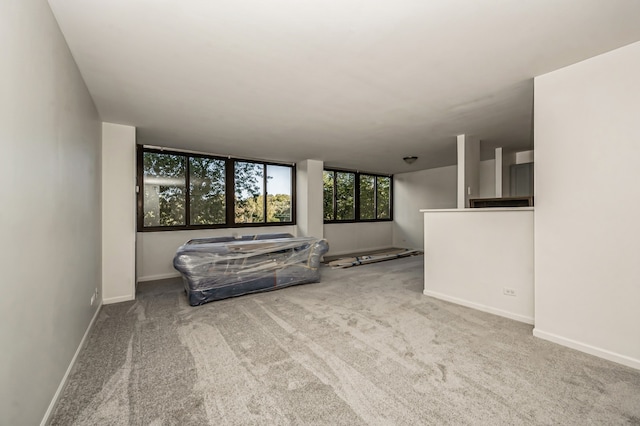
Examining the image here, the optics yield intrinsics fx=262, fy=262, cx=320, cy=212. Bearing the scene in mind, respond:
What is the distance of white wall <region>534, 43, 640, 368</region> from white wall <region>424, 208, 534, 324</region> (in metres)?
0.33

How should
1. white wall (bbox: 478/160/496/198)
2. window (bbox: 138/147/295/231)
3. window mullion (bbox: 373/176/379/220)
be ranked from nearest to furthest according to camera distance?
window (bbox: 138/147/295/231) < white wall (bbox: 478/160/496/198) < window mullion (bbox: 373/176/379/220)

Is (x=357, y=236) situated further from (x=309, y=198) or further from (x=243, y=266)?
(x=243, y=266)

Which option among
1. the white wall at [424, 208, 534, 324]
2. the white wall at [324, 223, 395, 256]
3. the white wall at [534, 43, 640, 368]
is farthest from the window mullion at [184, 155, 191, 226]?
the white wall at [534, 43, 640, 368]

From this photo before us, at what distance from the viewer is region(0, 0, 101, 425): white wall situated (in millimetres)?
1095

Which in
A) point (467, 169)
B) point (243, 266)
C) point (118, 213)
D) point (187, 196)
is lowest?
point (243, 266)

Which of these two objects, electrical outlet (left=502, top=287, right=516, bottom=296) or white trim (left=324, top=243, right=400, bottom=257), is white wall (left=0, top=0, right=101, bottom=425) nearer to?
electrical outlet (left=502, top=287, right=516, bottom=296)

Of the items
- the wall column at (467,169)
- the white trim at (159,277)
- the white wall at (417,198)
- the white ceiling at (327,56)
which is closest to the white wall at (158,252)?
the white trim at (159,277)

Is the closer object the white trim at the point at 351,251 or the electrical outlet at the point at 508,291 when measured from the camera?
the electrical outlet at the point at 508,291

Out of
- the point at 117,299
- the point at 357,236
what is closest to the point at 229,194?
the point at 117,299

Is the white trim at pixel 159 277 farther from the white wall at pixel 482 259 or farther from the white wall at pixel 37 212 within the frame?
the white wall at pixel 482 259

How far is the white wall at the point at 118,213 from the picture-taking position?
329 cm

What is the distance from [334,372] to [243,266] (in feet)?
6.92

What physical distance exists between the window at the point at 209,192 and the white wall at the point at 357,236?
1.39 metres

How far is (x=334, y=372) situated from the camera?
1825mm
